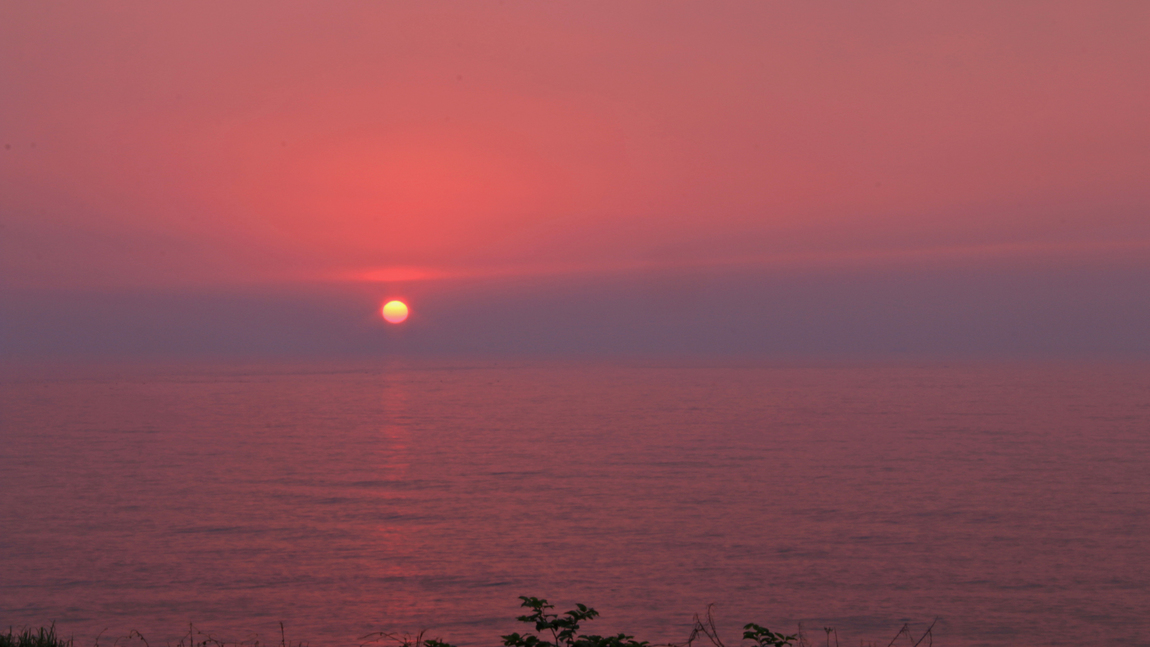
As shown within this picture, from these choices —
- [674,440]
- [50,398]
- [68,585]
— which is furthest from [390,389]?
[68,585]

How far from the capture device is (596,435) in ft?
287

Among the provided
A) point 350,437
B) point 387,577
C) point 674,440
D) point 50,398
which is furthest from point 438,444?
point 50,398

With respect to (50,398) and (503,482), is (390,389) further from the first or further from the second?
(503,482)

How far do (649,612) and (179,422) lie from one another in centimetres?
9177

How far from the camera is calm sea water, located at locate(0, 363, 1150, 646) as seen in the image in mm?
30297

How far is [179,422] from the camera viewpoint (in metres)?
108

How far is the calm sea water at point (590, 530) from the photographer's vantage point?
1193 inches

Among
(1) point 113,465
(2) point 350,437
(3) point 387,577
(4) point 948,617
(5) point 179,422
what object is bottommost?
(4) point 948,617

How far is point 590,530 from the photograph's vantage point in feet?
138

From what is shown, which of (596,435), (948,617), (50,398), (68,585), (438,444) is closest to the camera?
(948,617)

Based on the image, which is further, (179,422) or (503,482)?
(179,422)

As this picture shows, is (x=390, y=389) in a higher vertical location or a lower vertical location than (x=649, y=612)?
higher

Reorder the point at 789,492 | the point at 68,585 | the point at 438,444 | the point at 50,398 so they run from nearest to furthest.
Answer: the point at 68,585
the point at 789,492
the point at 438,444
the point at 50,398

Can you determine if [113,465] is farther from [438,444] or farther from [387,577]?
[387,577]
